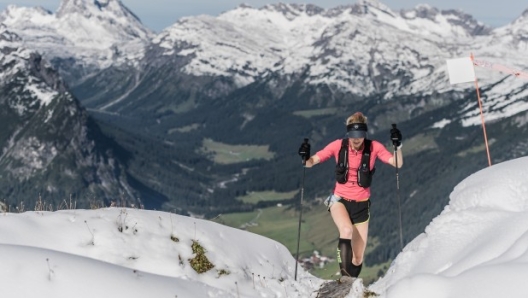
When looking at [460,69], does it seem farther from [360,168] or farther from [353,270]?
[353,270]

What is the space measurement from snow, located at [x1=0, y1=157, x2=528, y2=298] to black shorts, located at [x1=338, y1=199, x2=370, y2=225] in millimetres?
1603

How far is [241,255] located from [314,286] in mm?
2550

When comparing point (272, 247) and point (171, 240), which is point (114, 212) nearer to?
point (171, 240)

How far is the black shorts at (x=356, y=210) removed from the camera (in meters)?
17.0

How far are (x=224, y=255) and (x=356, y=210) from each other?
4304 mm

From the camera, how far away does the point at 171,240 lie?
1675 centimetres

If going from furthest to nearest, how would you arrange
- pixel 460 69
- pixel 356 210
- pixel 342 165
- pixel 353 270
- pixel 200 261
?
pixel 460 69 → pixel 356 210 → pixel 342 165 → pixel 353 270 → pixel 200 261

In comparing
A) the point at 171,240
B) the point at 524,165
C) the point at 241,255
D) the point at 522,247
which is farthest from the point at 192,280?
the point at 524,165

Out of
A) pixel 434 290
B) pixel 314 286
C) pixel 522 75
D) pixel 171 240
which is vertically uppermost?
pixel 522 75

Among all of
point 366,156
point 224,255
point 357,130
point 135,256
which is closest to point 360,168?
point 366,156

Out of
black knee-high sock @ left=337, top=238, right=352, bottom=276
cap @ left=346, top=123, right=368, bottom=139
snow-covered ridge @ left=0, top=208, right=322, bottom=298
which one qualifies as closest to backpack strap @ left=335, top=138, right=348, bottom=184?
cap @ left=346, top=123, right=368, bottom=139

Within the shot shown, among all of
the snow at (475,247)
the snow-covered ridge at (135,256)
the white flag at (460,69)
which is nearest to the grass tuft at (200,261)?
the snow-covered ridge at (135,256)

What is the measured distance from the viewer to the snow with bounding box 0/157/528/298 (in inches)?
457

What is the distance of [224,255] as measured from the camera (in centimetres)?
1723
